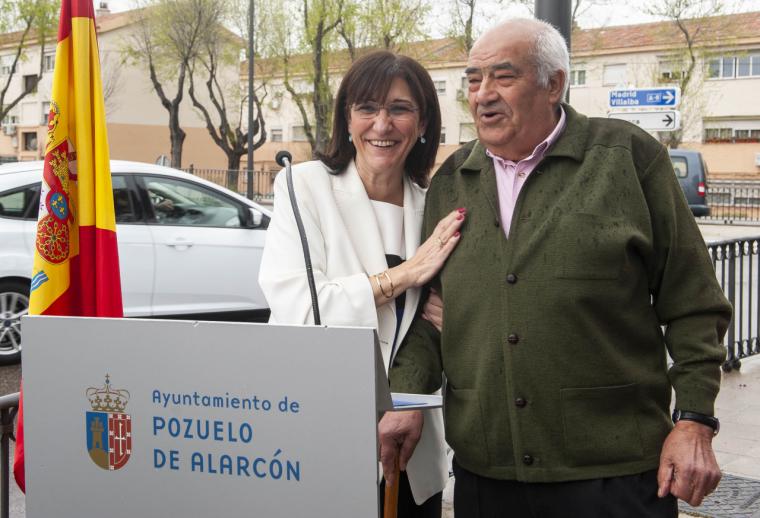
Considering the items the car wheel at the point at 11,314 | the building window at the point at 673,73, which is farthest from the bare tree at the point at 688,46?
the car wheel at the point at 11,314

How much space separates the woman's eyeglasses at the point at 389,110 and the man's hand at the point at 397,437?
83cm

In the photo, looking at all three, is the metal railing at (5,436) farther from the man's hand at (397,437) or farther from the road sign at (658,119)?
the road sign at (658,119)

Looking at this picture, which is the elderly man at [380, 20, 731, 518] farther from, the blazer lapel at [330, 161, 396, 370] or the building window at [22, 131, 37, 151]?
the building window at [22, 131, 37, 151]

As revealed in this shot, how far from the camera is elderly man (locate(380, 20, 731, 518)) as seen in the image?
2.14 metres

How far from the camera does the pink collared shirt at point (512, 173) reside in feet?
7.50

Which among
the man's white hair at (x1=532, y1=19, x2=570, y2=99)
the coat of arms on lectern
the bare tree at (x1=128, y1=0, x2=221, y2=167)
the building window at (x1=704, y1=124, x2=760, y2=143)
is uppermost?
the bare tree at (x1=128, y1=0, x2=221, y2=167)

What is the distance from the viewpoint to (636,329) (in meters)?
2.19

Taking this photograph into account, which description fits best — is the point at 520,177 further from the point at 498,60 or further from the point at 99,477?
the point at 99,477

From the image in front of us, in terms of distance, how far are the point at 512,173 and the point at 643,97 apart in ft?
24.1

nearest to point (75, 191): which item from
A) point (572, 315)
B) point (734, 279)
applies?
point (572, 315)

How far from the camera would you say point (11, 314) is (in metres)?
7.76

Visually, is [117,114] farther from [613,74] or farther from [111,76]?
[613,74]

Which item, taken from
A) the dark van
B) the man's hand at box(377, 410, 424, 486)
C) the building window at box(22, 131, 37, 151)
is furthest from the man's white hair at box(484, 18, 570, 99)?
the building window at box(22, 131, 37, 151)

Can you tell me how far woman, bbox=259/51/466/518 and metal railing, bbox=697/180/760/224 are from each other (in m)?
29.1
